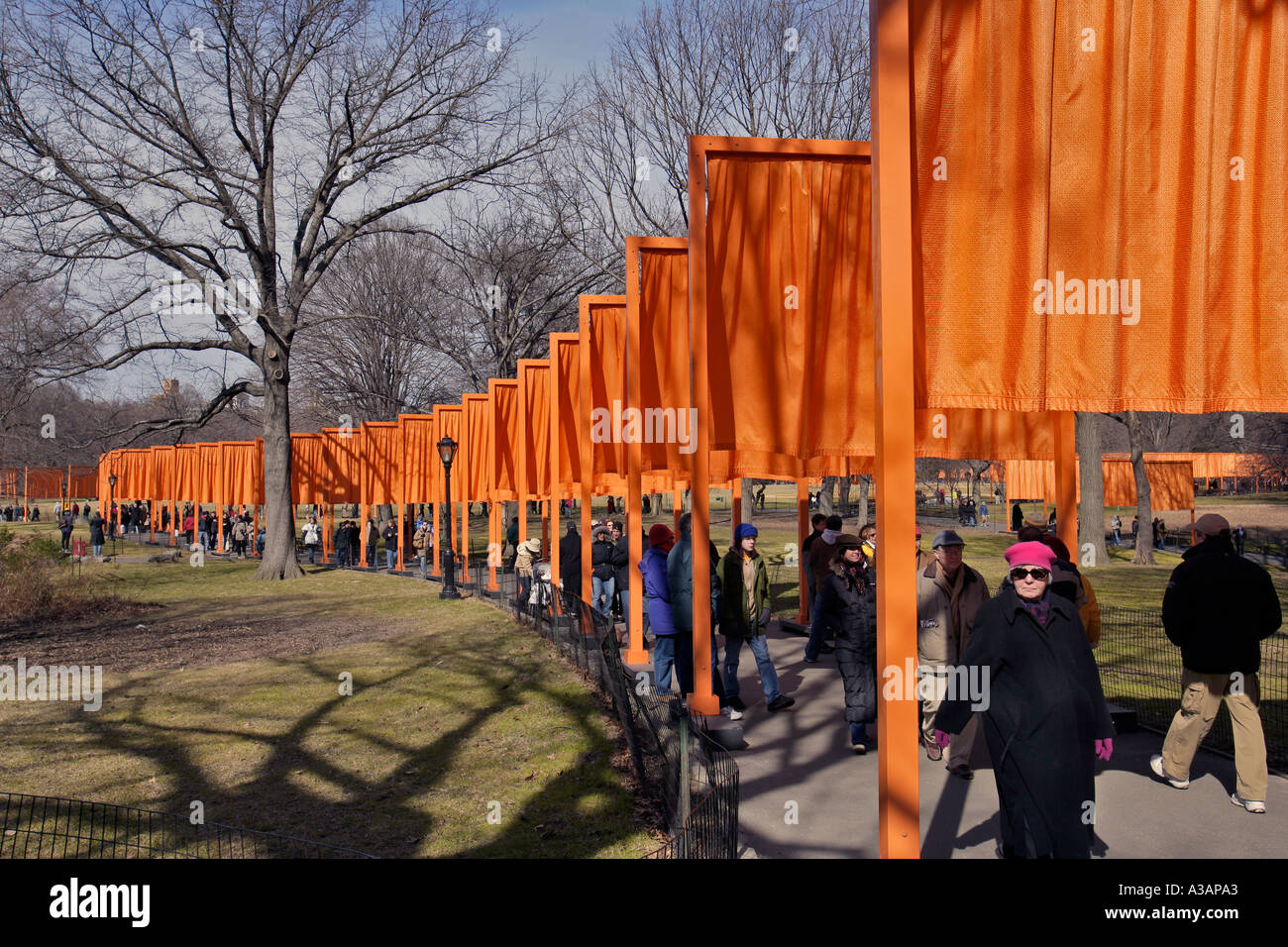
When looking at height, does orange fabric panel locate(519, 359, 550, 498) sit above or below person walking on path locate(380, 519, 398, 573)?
above

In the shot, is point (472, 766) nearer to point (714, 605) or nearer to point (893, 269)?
point (714, 605)

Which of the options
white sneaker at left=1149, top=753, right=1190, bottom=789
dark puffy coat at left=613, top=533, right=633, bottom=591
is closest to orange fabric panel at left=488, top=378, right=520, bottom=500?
dark puffy coat at left=613, top=533, right=633, bottom=591

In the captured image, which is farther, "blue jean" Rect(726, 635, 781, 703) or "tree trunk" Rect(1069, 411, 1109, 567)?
"tree trunk" Rect(1069, 411, 1109, 567)

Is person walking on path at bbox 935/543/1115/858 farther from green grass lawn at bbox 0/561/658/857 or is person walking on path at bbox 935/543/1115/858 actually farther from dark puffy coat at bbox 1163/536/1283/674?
green grass lawn at bbox 0/561/658/857

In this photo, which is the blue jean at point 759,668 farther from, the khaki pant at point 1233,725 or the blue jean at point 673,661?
the khaki pant at point 1233,725

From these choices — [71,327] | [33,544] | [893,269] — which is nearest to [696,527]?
[893,269]

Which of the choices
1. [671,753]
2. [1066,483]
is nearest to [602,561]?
[1066,483]

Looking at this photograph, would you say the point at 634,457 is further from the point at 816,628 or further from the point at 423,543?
the point at 423,543

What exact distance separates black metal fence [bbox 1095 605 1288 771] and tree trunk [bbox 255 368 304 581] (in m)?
21.0

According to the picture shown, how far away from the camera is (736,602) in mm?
9672

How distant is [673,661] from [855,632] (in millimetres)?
2383

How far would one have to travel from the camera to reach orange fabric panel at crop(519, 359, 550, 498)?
18719 millimetres

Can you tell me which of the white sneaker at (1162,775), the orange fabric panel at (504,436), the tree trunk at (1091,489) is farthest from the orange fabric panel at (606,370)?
the tree trunk at (1091,489)

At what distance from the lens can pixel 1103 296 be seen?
17.5ft
